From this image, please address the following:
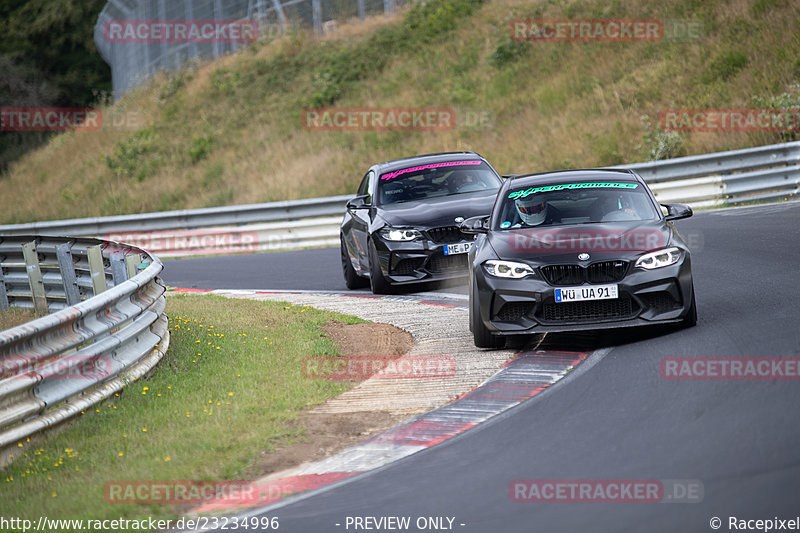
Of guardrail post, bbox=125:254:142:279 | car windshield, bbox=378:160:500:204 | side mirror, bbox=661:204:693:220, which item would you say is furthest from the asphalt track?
car windshield, bbox=378:160:500:204

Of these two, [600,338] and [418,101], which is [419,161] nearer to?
[600,338]

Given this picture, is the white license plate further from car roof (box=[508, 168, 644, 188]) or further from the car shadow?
car roof (box=[508, 168, 644, 188])

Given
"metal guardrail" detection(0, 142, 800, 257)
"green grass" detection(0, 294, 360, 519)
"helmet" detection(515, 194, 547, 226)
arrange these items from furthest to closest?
"metal guardrail" detection(0, 142, 800, 257) < "helmet" detection(515, 194, 547, 226) < "green grass" detection(0, 294, 360, 519)

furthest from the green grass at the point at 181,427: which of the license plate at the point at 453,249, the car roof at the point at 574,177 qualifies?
the license plate at the point at 453,249

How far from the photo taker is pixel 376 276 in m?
13.6

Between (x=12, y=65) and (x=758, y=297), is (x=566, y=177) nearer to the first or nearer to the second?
(x=758, y=297)

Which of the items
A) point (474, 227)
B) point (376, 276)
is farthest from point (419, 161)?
point (474, 227)

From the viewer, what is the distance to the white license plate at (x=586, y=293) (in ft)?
28.1

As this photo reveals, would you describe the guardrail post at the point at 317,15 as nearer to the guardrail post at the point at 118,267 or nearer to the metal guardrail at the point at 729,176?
the metal guardrail at the point at 729,176

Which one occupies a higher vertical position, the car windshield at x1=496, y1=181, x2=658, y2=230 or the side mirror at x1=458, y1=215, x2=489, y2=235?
Result: the car windshield at x1=496, y1=181, x2=658, y2=230

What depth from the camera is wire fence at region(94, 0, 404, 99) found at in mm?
40406

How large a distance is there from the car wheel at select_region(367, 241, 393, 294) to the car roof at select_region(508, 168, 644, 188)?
3.32 meters

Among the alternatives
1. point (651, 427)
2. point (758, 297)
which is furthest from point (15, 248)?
point (651, 427)

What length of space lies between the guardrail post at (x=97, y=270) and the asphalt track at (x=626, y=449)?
551 cm
